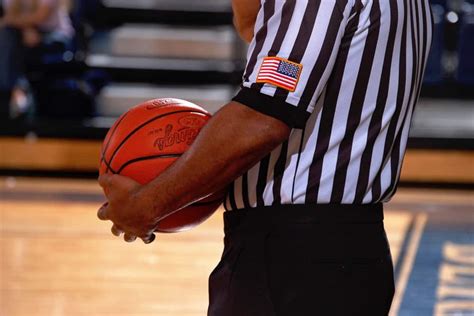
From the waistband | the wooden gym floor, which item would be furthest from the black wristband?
the wooden gym floor

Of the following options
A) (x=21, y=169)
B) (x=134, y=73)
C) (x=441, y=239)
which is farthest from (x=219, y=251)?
(x=134, y=73)

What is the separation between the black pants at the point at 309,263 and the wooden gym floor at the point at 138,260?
105 inches

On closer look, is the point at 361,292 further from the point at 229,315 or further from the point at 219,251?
the point at 219,251

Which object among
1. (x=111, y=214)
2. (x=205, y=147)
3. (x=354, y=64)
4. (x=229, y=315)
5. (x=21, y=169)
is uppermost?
(x=354, y=64)

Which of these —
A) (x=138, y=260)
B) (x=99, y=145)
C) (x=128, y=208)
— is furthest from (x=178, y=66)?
(x=128, y=208)

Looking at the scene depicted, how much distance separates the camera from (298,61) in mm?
1688

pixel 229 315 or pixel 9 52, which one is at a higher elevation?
pixel 229 315

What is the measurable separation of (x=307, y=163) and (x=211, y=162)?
180 millimetres

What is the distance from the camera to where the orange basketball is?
1887 mm

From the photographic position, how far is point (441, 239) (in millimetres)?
6363

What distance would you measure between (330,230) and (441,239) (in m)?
4.76

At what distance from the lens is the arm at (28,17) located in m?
8.52

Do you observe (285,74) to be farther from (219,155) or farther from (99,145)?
(99,145)

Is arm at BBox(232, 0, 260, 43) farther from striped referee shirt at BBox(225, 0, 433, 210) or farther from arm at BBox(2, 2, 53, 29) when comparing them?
arm at BBox(2, 2, 53, 29)
